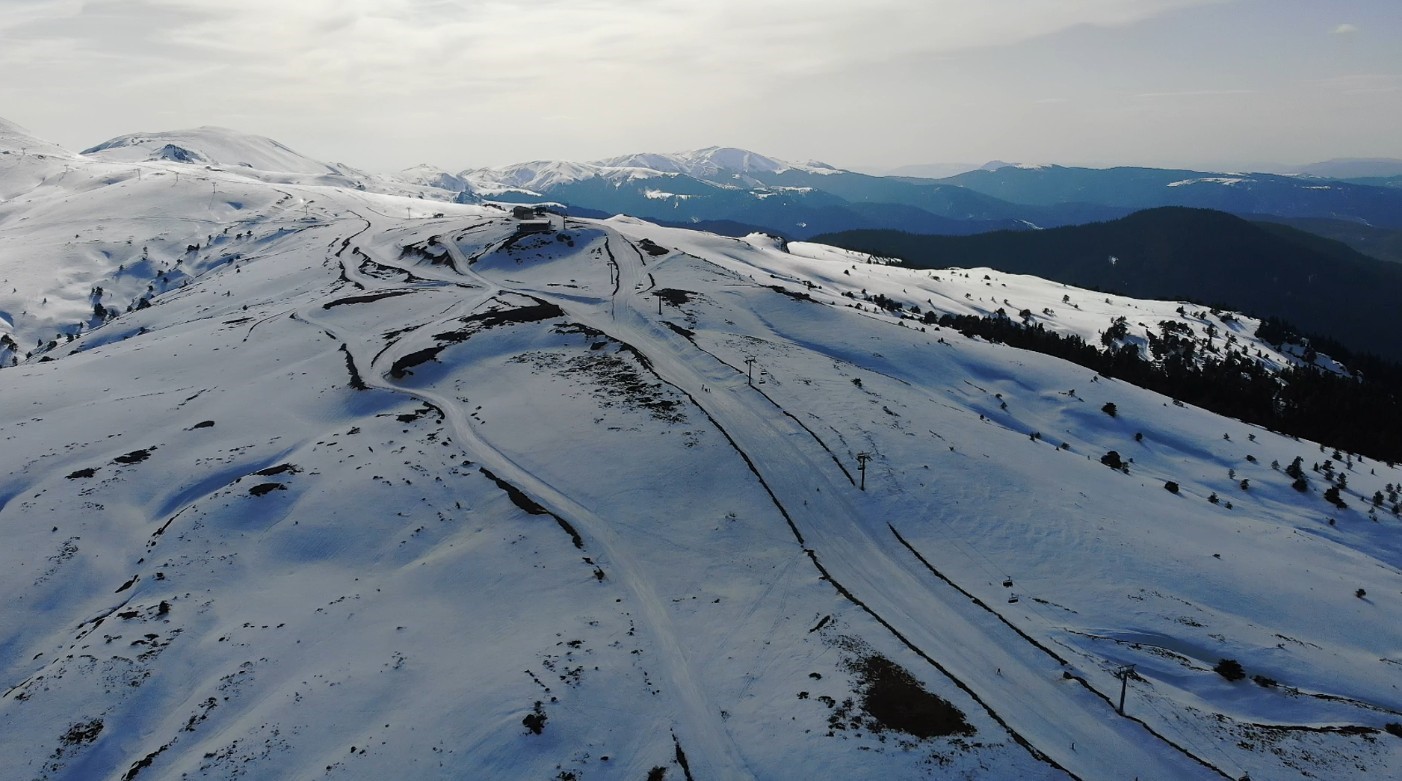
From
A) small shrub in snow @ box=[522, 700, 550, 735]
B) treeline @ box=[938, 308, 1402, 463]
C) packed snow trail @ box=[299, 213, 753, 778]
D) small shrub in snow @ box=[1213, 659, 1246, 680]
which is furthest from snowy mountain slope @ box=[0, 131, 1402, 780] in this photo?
treeline @ box=[938, 308, 1402, 463]

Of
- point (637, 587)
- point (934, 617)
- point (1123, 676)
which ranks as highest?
point (637, 587)

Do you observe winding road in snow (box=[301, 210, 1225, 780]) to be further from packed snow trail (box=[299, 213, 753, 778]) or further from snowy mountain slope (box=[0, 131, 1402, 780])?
snowy mountain slope (box=[0, 131, 1402, 780])

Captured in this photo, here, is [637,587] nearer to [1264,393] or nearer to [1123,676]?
[1123,676]

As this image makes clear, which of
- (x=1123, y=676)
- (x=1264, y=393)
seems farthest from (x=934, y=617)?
(x=1264, y=393)

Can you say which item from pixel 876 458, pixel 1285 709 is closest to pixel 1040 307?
pixel 876 458

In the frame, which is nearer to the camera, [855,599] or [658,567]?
[855,599]

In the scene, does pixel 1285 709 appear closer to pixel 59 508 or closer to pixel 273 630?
pixel 273 630

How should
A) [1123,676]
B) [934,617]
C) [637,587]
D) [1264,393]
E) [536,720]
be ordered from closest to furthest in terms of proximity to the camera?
[536,720], [1123,676], [934,617], [637,587], [1264,393]

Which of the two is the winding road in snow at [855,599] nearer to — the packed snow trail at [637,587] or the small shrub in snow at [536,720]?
the packed snow trail at [637,587]
